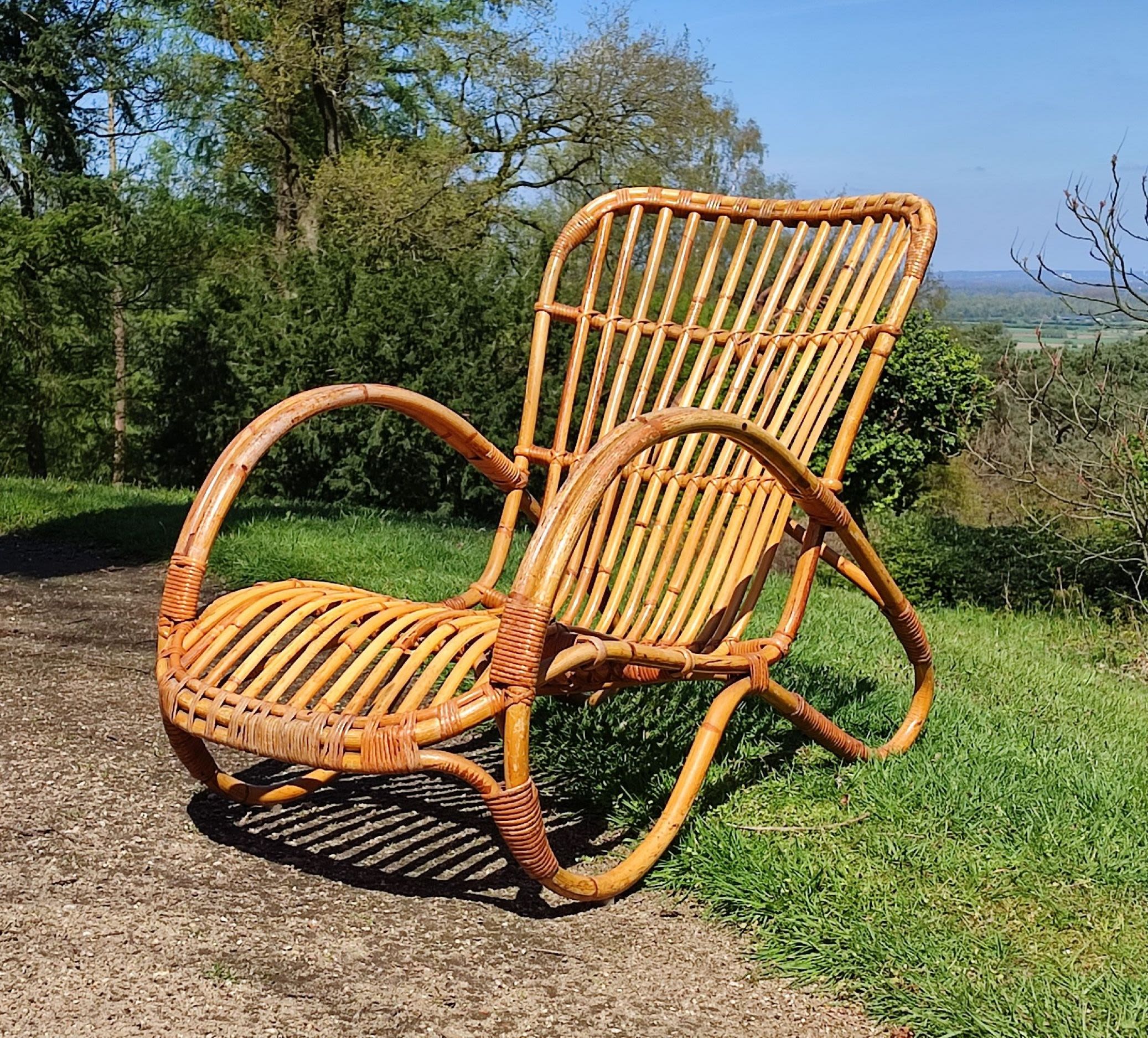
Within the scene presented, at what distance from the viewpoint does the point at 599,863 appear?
242cm

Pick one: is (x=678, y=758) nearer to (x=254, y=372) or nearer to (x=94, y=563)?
(x=94, y=563)

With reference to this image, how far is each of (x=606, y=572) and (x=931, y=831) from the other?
93cm

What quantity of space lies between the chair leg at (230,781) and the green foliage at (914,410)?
544cm

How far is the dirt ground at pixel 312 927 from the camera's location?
1758 millimetres

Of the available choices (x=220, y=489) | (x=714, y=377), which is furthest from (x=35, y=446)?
(x=220, y=489)

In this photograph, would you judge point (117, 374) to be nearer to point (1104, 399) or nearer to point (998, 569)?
point (998, 569)

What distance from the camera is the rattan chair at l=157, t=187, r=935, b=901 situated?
6.18ft

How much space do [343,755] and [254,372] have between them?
844cm

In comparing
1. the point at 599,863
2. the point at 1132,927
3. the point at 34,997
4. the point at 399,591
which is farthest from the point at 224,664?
the point at 399,591

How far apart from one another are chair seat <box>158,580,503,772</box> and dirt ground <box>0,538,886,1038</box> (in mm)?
330

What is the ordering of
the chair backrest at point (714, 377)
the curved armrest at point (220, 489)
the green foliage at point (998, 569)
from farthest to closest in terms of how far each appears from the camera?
the green foliage at point (998, 569)
the chair backrest at point (714, 377)
the curved armrest at point (220, 489)

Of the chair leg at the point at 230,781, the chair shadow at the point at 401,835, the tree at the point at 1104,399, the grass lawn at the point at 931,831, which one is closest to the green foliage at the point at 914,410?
the tree at the point at 1104,399

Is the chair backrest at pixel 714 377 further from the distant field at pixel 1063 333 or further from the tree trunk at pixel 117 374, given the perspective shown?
the tree trunk at pixel 117 374

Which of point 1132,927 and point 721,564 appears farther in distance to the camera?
point 721,564
